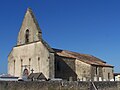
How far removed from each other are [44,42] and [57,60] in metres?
4.38

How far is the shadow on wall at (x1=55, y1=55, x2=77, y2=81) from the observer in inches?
2018

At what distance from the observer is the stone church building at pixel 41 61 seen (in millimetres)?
48531

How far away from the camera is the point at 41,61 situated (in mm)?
49344

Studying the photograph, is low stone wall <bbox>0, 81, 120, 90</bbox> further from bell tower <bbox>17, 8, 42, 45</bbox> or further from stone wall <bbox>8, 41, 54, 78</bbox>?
bell tower <bbox>17, 8, 42, 45</bbox>

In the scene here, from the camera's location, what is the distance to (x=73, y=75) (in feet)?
180

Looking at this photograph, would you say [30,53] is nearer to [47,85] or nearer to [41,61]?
[41,61]

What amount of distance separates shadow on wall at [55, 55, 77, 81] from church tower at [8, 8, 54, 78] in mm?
3251

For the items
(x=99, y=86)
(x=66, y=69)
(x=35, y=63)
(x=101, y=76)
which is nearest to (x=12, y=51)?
(x=35, y=63)

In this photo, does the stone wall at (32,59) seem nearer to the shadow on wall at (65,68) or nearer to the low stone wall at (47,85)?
the shadow on wall at (65,68)

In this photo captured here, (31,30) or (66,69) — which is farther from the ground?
(31,30)

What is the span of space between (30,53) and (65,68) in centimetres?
→ 733

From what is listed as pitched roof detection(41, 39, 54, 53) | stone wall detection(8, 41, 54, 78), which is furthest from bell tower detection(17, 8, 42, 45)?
pitched roof detection(41, 39, 54, 53)

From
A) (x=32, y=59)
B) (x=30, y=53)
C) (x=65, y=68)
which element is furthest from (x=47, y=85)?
(x=65, y=68)

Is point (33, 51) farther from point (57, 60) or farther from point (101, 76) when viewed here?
point (101, 76)
